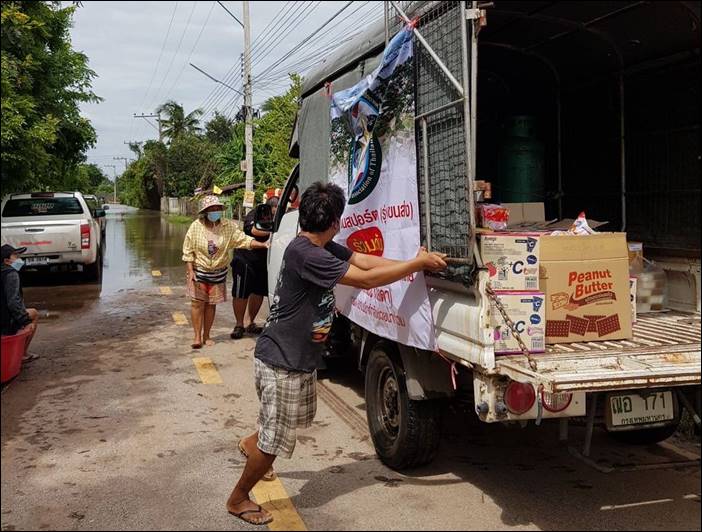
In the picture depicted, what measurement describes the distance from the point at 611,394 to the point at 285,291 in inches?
65.7

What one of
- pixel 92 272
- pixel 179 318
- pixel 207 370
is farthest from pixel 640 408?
pixel 92 272

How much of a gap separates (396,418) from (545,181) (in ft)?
9.53

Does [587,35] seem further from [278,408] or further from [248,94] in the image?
[248,94]

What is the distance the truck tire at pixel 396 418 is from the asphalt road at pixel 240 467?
0.15m

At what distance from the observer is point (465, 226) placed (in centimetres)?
321

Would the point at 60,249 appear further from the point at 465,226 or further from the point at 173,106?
the point at 173,106

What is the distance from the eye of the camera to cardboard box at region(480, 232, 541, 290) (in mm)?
3203

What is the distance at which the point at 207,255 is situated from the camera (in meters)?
7.24

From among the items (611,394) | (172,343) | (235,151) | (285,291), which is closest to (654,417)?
(611,394)

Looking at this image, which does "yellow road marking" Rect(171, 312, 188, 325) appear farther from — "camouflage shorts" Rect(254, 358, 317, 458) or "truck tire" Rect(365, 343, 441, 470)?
"camouflage shorts" Rect(254, 358, 317, 458)

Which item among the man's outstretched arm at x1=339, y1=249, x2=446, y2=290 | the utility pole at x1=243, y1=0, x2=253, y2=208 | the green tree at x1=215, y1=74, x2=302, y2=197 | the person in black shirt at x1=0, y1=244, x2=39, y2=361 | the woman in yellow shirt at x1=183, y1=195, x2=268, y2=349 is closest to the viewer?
the man's outstretched arm at x1=339, y1=249, x2=446, y2=290

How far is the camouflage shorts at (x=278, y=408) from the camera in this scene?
3266mm

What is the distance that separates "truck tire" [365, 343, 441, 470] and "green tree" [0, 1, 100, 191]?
9.71 feet

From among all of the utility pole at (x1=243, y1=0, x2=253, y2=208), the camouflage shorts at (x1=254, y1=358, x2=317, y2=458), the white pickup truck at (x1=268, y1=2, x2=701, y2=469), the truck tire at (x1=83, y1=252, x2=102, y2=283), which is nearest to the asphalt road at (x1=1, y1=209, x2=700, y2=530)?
the white pickup truck at (x1=268, y1=2, x2=701, y2=469)
